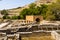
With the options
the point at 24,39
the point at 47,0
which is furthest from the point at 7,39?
the point at 47,0

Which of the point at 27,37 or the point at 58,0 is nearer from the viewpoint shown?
the point at 27,37

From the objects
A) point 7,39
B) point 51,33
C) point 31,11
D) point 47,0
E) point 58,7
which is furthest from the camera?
point 47,0

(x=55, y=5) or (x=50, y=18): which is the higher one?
(x=55, y=5)

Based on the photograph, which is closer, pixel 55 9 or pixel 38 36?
pixel 38 36

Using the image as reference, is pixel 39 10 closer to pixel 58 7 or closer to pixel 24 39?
pixel 58 7

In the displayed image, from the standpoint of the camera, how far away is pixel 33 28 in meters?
14.2

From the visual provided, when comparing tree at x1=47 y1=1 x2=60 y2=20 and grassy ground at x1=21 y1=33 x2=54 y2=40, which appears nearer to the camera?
grassy ground at x1=21 y1=33 x2=54 y2=40

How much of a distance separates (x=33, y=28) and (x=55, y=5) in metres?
18.7

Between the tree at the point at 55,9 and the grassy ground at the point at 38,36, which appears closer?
the grassy ground at the point at 38,36

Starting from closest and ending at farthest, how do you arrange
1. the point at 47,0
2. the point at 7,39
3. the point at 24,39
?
the point at 7,39
the point at 24,39
the point at 47,0

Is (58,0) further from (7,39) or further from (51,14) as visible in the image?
(7,39)

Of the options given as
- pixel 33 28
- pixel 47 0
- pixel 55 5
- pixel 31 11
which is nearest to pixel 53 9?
pixel 55 5

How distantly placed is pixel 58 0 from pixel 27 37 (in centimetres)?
2508

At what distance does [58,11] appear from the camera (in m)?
32.6
